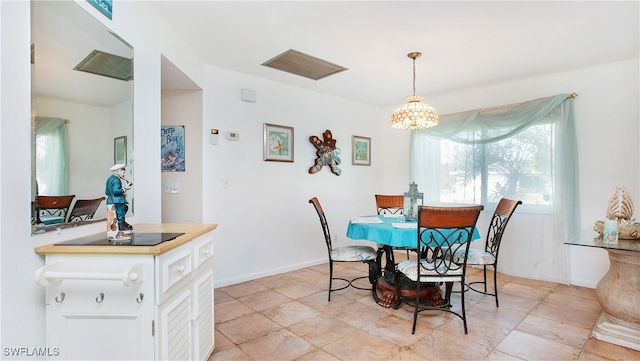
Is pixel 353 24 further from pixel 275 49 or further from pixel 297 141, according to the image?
pixel 297 141

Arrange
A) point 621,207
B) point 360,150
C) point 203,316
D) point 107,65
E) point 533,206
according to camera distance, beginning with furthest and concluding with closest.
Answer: point 360,150 → point 533,206 → point 621,207 → point 203,316 → point 107,65

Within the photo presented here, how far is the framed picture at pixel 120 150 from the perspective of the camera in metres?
1.68

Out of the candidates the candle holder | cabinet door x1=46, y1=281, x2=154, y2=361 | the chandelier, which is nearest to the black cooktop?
cabinet door x1=46, y1=281, x2=154, y2=361

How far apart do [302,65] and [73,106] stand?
2346mm

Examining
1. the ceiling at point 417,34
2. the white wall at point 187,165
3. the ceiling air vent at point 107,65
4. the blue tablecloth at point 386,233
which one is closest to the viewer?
the ceiling air vent at point 107,65

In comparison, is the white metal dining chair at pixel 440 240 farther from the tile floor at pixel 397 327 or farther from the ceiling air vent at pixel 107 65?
the ceiling air vent at pixel 107 65

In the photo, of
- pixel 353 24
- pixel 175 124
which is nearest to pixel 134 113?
pixel 175 124

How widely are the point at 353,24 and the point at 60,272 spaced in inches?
94.0

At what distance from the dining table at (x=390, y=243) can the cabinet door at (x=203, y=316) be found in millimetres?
1420

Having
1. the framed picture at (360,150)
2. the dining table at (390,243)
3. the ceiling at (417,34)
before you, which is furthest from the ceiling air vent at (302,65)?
the dining table at (390,243)

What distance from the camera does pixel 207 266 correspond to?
190cm

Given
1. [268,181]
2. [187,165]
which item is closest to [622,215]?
[268,181]

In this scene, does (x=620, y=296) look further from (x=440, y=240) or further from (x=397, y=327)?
(x=397, y=327)

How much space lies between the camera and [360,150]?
495 centimetres
